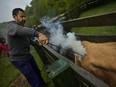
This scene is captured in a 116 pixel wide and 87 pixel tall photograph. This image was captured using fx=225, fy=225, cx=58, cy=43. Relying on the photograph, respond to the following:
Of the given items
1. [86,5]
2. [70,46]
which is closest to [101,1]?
[86,5]

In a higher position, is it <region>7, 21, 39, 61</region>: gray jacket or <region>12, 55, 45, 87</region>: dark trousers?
<region>7, 21, 39, 61</region>: gray jacket

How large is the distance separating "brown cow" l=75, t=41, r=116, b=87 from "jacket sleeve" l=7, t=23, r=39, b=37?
3.40 ft

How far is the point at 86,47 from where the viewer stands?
13.0ft

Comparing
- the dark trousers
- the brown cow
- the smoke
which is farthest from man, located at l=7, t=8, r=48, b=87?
the brown cow

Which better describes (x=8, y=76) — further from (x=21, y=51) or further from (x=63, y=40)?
(x=63, y=40)

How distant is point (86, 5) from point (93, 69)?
1922 cm

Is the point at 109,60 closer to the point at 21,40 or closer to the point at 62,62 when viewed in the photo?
the point at 62,62

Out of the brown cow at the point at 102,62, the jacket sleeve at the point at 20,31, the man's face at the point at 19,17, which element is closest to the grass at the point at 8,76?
the man's face at the point at 19,17

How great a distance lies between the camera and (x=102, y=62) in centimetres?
315

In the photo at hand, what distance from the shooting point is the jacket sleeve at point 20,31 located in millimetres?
4090

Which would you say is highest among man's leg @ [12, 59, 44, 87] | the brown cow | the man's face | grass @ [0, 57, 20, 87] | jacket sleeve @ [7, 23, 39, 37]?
the man's face

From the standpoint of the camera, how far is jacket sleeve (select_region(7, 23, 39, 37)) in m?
4.09

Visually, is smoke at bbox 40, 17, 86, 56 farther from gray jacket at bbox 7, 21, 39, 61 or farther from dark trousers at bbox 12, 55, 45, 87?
dark trousers at bbox 12, 55, 45, 87

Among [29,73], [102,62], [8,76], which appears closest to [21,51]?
[29,73]
